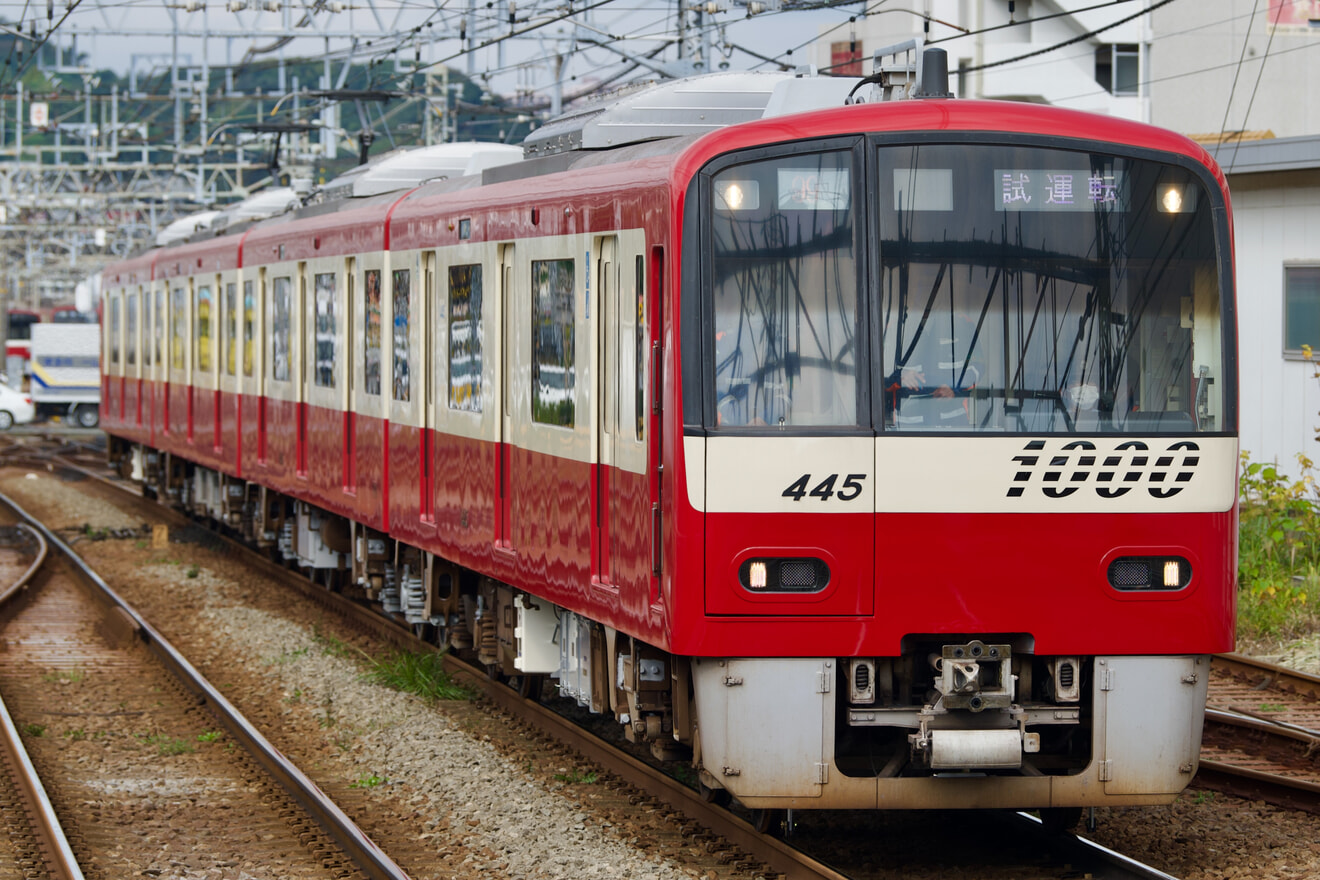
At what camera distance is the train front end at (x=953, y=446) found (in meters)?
6.36

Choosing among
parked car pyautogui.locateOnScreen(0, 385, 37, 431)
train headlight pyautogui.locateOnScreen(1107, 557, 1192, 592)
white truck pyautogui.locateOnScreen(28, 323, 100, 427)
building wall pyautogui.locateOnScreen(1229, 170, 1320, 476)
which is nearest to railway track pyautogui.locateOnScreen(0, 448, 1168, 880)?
train headlight pyautogui.locateOnScreen(1107, 557, 1192, 592)

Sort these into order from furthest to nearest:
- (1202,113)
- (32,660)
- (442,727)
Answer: (1202,113), (32,660), (442,727)

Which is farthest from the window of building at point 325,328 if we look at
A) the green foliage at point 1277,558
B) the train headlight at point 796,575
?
the train headlight at point 796,575

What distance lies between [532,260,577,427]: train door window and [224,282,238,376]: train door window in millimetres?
8432

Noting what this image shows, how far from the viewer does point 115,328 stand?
931 inches

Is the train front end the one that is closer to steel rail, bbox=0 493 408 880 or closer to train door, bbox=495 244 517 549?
steel rail, bbox=0 493 408 880

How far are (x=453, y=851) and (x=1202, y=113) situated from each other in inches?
1380

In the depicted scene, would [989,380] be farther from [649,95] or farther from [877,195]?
[649,95]

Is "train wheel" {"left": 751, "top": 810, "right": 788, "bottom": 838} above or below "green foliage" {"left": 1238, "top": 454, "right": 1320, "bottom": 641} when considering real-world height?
below

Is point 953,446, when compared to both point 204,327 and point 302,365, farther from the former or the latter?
point 204,327

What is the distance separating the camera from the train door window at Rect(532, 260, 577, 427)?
7.99 metres

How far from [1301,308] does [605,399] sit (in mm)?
9065

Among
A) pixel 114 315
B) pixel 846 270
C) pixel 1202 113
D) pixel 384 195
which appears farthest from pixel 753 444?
pixel 1202 113

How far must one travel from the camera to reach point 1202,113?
1544 inches
